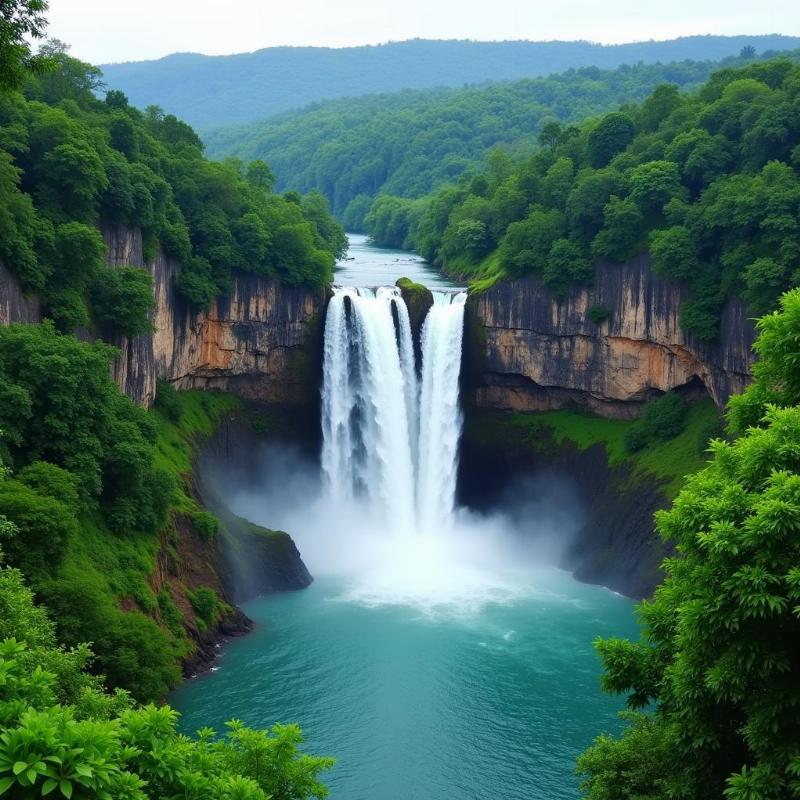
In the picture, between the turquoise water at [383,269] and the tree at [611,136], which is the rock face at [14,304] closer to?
the turquoise water at [383,269]

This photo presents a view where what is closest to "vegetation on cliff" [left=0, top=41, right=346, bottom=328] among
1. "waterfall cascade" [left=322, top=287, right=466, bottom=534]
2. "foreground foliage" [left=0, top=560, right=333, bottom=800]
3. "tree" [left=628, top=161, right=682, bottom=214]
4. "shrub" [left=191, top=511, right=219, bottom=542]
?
"waterfall cascade" [left=322, top=287, right=466, bottom=534]

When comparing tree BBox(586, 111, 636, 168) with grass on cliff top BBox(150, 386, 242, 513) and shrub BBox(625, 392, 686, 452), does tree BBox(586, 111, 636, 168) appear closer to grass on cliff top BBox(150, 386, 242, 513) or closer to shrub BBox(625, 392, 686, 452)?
shrub BBox(625, 392, 686, 452)

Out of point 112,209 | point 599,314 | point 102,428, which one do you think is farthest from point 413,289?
point 102,428

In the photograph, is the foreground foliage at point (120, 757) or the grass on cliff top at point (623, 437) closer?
the foreground foliage at point (120, 757)

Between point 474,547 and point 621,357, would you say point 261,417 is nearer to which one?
point 474,547

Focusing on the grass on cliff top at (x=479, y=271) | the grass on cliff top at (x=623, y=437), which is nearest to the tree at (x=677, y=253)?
the grass on cliff top at (x=623, y=437)
